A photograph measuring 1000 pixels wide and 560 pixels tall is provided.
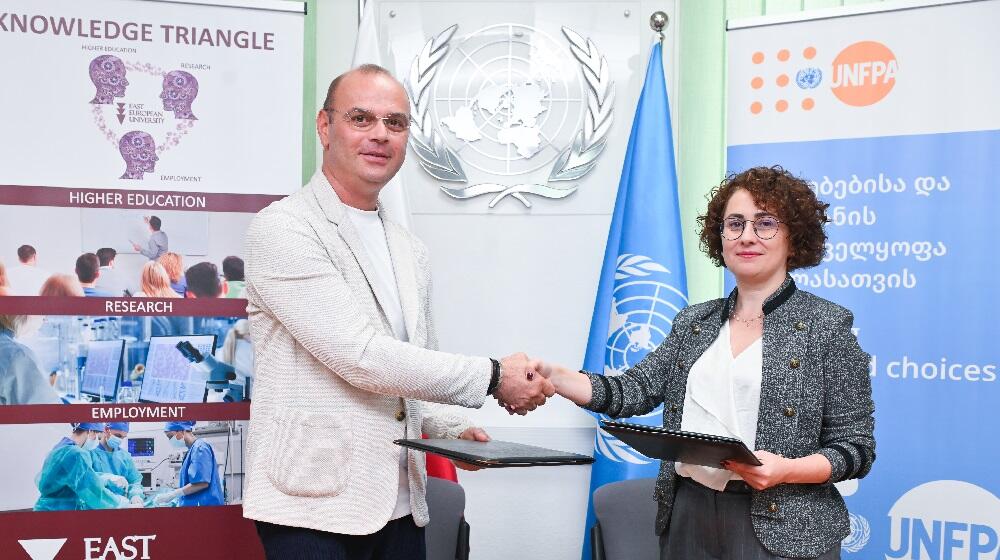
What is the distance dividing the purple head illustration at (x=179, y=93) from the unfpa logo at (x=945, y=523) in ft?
9.24

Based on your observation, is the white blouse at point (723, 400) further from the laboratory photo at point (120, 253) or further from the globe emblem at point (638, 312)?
the laboratory photo at point (120, 253)

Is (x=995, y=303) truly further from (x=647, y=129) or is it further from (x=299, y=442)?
(x=299, y=442)

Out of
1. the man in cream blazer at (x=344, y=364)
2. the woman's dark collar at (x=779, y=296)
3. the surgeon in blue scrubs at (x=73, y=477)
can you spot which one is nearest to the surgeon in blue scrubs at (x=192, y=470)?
the surgeon in blue scrubs at (x=73, y=477)

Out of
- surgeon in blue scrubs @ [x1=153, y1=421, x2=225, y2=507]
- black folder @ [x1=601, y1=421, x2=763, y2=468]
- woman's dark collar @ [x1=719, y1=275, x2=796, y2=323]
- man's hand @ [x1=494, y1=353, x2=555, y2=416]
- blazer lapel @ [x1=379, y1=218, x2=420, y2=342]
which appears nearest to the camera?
black folder @ [x1=601, y1=421, x2=763, y2=468]

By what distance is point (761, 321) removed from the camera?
195cm

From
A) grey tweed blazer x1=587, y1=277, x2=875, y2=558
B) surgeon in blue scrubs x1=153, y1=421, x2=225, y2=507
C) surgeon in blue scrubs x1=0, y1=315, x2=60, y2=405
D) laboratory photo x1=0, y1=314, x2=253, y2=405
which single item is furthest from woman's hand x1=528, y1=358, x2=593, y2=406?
surgeon in blue scrubs x1=0, y1=315, x2=60, y2=405

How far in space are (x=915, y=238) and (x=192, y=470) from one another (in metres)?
2.63

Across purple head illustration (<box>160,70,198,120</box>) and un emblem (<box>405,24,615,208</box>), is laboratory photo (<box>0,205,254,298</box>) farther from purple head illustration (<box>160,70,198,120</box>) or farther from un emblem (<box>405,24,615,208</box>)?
un emblem (<box>405,24,615,208</box>)

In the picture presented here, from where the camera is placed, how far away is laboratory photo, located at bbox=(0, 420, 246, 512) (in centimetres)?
295

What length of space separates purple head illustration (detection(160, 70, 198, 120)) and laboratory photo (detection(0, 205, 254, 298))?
0.35 m

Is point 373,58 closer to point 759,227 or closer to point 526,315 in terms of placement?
point 526,315

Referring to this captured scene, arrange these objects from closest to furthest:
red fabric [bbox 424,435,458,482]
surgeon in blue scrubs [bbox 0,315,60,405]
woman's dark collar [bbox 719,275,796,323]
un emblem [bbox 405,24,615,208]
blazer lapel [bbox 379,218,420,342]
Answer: woman's dark collar [bbox 719,275,796,323] < blazer lapel [bbox 379,218,420,342] < surgeon in blue scrubs [bbox 0,315,60,405] < red fabric [bbox 424,435,458,482] < un emblem [bbox 405,24,615,208]

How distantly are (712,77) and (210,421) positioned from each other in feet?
Answer: 8.03

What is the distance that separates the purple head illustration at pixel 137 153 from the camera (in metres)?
3.01
